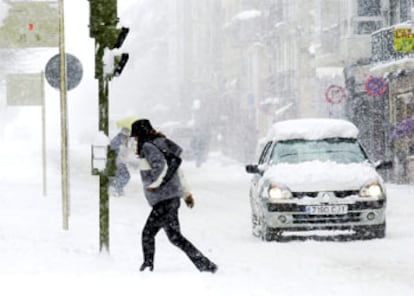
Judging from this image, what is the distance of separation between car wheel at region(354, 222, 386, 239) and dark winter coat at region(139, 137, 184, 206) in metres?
4.01

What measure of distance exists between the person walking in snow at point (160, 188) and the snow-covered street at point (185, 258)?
225 mm

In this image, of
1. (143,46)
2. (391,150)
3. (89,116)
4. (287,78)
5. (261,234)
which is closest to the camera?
(261,234)

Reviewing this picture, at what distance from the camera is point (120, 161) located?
70.1ft

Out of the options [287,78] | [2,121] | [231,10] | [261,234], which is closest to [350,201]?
Result: [261,234]

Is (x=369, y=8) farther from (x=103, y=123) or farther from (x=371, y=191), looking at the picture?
(x=103, y=123)

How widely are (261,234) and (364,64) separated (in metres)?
22.5

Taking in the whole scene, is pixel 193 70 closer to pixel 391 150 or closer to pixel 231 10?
pixel 231 10

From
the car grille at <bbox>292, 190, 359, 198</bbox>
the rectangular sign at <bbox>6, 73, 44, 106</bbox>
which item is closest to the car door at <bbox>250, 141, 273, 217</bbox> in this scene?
the car grille at <bbox>292, 190, 359, 198</bbox>

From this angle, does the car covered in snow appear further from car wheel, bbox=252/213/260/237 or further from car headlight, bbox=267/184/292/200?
car wheel, bbox=252/213/260/237

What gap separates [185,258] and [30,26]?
4306mm

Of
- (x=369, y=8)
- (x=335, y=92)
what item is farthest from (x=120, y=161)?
(x=369, y=8)

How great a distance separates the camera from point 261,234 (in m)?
13.0

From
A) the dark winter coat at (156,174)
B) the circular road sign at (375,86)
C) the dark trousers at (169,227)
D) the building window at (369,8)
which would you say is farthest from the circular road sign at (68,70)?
the building window at (369,8)

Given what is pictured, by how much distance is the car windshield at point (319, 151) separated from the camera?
13445mm
